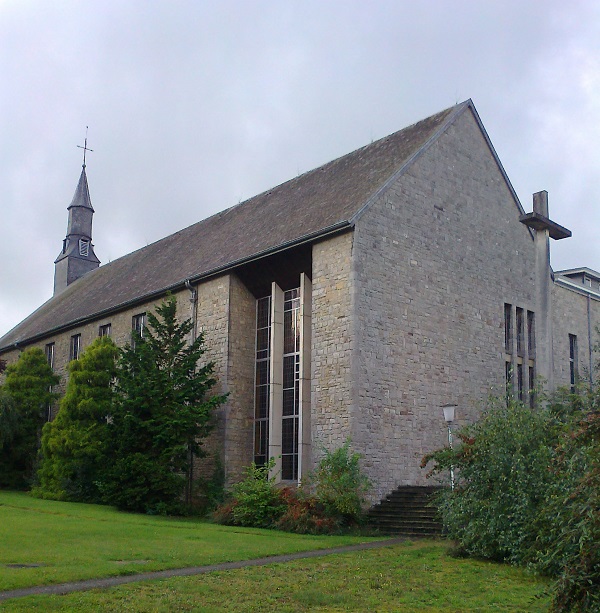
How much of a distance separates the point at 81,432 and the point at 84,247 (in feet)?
81.2

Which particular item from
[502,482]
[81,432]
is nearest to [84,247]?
[81,432]

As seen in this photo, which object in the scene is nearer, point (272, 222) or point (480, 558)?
point (480, 558)

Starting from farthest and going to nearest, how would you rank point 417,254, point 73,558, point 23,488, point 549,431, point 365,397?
point 23,488
point 417,254
point 365,397
point 549,431
point 73,558

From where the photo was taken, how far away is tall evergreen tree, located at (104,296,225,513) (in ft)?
73.5

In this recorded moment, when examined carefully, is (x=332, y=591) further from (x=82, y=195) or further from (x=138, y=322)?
(x=82, y=195)

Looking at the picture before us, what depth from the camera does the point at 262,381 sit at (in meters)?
25.1

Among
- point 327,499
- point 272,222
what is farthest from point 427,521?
point 272,222

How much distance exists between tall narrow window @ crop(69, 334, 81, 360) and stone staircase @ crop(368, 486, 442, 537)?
18.9 m

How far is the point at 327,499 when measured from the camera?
19.2 m

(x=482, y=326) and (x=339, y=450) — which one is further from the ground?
(x=482, y=326)

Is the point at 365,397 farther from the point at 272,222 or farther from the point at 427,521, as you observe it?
the point at 272,222

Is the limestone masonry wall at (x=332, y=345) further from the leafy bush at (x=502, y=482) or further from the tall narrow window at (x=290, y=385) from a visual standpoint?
the leafy bush at (x=502, y=482)

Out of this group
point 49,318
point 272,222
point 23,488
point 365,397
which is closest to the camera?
point 365,397

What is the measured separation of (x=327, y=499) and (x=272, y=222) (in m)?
11.1
